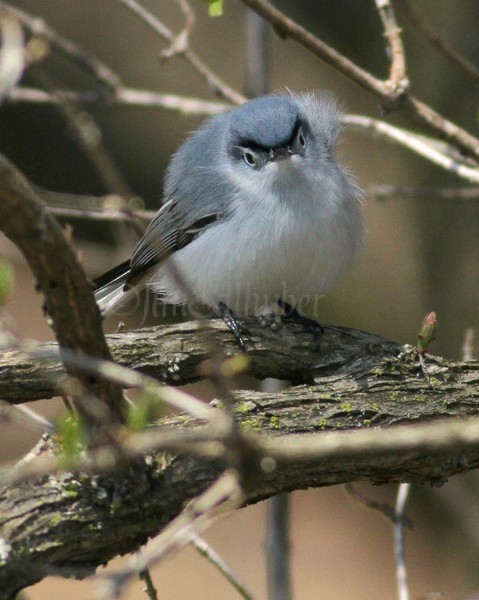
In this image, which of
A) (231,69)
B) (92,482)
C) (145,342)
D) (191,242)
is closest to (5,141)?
(231,69)

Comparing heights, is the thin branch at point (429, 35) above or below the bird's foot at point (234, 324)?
above

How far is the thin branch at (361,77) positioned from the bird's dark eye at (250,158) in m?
0.62

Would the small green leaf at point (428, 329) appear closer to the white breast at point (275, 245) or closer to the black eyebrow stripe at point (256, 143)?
the white breast at point (275, 245)

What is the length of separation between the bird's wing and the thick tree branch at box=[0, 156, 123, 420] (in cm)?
Answer: 167

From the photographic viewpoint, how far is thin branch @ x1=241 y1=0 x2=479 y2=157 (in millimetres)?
3076

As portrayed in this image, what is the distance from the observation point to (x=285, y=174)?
3619 mm

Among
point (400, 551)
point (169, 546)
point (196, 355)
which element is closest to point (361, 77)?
point (196, 355)

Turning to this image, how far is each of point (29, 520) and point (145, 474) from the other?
0.35 metres

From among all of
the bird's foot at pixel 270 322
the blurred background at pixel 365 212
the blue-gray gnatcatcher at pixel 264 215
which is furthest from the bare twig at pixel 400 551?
the blurred background at pixel 365 212

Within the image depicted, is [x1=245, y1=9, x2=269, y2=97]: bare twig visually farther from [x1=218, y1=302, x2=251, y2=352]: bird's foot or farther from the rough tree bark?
the rough tree bark

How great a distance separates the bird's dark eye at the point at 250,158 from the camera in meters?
3.73

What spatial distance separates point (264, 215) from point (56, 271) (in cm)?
177

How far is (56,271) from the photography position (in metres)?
1.92

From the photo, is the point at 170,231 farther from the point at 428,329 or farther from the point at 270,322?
the point at 428,329
